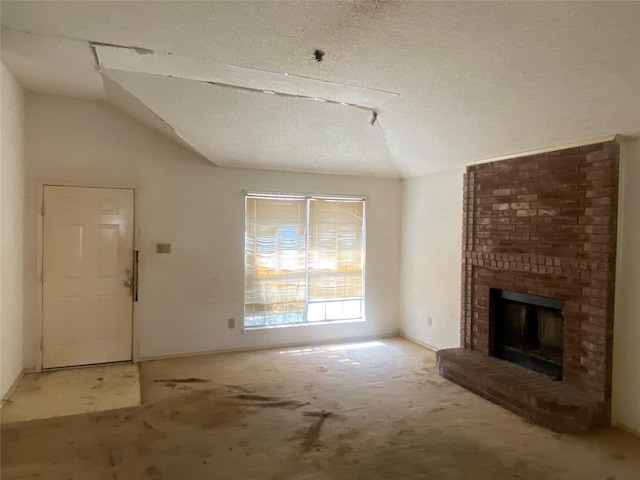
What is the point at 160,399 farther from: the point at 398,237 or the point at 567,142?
the point at 567,142

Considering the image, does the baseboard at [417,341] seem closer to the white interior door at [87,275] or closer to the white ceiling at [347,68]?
the white ceiling at [347,68]

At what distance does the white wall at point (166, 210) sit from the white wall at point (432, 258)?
3.69 ft

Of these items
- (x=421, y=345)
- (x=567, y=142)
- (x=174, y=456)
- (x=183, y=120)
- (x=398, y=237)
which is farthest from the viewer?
(x=398, y=237)

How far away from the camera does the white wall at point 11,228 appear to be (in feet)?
11.0

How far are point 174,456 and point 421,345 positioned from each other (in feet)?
11.3

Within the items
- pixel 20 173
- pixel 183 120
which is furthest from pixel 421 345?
pixel 20 173

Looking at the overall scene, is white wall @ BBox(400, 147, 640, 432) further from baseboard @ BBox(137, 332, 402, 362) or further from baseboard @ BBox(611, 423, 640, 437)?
baseboard @ BBox(137, 332, 402, 362)

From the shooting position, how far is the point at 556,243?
11.4 feet

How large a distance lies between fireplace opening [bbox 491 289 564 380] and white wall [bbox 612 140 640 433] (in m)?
0.45

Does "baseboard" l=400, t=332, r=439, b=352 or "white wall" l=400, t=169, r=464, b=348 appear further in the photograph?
"baseboard" l=400, t=332, r=439, b=352

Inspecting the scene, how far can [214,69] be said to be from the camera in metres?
3.01

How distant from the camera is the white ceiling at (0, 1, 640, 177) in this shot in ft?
7.41

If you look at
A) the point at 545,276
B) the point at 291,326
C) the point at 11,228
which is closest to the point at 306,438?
the point at 291,326

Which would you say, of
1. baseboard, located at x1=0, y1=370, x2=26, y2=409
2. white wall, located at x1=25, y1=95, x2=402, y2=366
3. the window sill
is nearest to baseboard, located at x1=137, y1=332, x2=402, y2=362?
white wall, located at x1=25, y1=95, x2=402, y2=366
